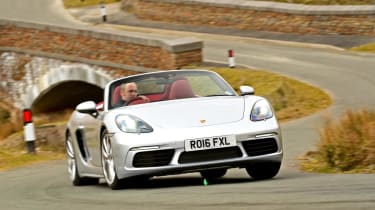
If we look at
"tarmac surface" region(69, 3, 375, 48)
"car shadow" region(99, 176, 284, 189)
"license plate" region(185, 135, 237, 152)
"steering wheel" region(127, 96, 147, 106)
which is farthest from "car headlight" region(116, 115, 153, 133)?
"tarmac surface" region(69, 3, 375, 48)

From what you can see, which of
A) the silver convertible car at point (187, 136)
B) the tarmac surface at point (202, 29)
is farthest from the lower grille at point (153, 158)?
the tarmac surface at point (202, 29)

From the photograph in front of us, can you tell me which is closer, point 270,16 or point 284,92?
point 284,92

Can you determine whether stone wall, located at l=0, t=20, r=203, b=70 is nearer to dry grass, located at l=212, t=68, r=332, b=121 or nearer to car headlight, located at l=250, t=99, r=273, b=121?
dry grass, located at l=212, t=68, r=332, b=121

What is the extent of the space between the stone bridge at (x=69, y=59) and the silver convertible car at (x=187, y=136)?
17169mm

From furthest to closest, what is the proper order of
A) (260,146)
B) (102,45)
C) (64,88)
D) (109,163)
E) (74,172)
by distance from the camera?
(64,88)
(102,45)
(74,172)
(109,163)
(260,146)

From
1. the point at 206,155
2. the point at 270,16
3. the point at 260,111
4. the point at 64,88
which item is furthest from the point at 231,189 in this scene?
the point at 270,16

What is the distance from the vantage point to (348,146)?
39.0 ft

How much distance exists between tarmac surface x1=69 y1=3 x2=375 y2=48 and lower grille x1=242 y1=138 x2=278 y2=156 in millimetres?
23976

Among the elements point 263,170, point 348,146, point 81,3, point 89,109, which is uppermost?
point 89,109

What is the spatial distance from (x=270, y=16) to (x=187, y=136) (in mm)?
28532

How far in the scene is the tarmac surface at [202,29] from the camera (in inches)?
1406

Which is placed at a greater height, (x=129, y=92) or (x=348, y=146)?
(x=129, y=92)

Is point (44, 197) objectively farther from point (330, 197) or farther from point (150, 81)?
point (330, 197)

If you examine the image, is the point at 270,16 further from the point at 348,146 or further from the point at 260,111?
the point at 260,111
